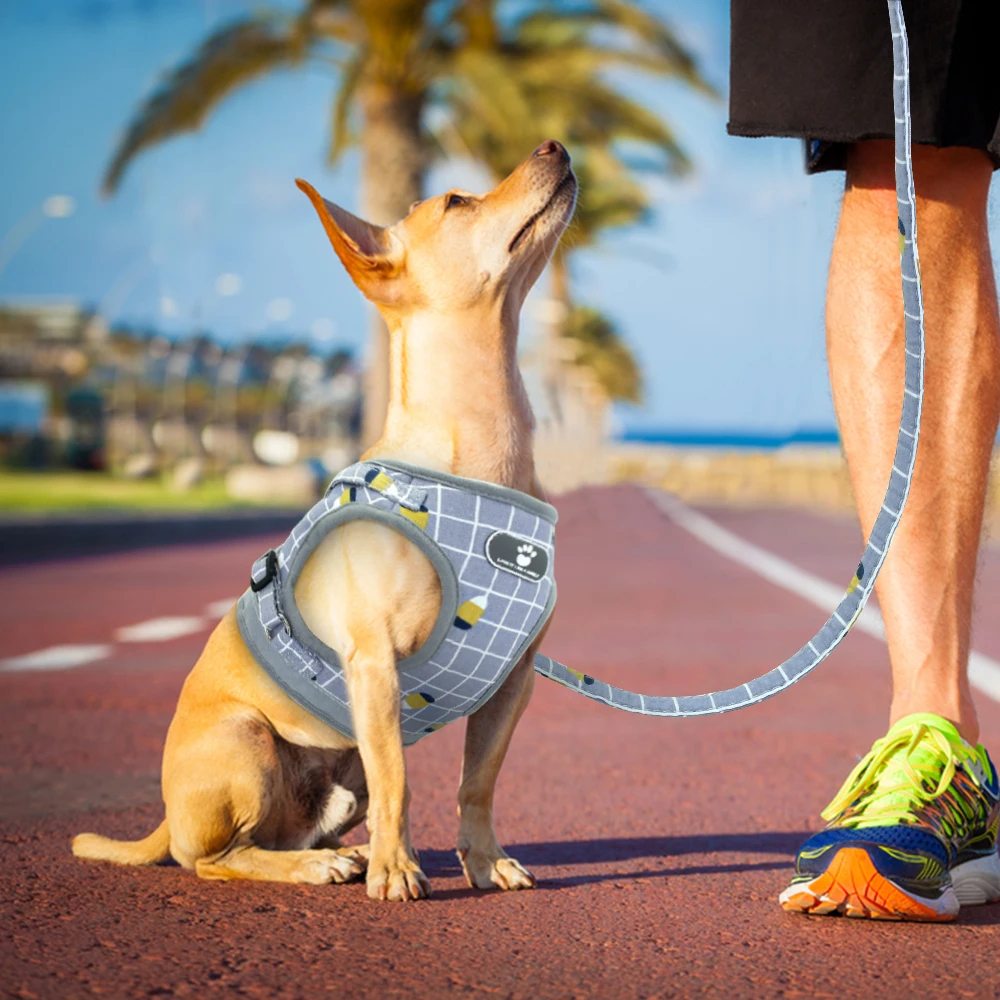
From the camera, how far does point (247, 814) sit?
3.05m

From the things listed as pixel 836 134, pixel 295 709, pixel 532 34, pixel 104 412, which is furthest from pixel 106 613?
pixel 104 412

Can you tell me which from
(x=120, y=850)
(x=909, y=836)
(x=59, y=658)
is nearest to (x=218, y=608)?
(x=59, y=658)

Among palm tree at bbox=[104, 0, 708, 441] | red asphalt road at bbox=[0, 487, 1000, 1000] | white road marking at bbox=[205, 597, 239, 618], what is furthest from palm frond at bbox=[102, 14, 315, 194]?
red asphalt road at bbox=[0, 487, 1000, 1000]

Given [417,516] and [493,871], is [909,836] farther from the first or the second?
[417,516]

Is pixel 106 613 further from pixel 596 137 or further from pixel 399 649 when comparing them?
pixel 596 137

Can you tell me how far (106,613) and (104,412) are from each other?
268 ft

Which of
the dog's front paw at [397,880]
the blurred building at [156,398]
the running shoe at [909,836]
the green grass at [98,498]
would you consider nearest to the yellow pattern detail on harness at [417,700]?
the dog's front paw at [397,880]

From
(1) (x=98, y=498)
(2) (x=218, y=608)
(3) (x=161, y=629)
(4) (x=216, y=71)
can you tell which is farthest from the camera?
(1) (x=98, y=498)

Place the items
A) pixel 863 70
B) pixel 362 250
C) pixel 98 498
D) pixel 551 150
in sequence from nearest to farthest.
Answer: pixel 863 70 → pixel 362 250 → pixel 551 150 → pixel 98 498

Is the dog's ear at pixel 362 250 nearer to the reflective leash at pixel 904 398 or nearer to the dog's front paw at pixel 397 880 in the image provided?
the reflective leash at pixel 904 398

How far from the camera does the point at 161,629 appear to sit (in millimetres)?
8133

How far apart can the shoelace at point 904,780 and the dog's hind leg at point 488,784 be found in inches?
25.2

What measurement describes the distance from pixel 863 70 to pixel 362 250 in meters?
1.09

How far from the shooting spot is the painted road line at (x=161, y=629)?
7.73 meters
